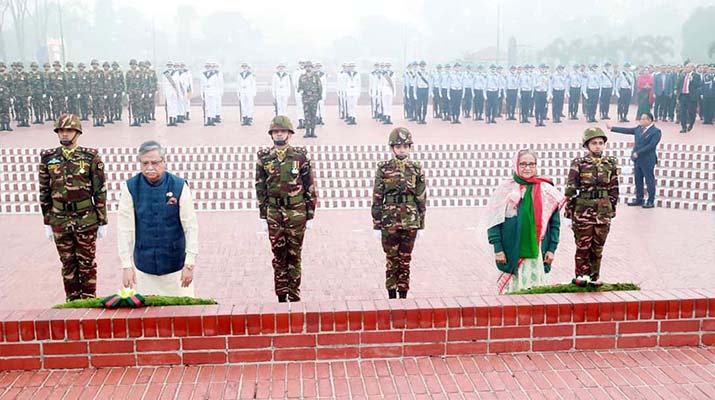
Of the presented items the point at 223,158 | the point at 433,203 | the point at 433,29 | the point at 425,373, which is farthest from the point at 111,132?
the point at 433,29

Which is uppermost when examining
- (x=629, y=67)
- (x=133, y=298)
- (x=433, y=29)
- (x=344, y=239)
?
(x=433, y=29)

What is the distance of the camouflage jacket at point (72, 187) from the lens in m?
5.33

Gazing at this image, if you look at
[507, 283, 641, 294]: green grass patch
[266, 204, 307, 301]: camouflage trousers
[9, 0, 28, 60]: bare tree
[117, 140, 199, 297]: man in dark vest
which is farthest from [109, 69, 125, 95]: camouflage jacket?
[9, 0, 28, 60]: bare tree

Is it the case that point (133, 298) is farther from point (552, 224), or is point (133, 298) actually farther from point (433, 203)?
point (433, 203)

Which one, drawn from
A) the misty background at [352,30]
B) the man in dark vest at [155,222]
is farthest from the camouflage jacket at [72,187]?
the misty background at [352,30]

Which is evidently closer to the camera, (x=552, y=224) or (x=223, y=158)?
(x=552, y=224)

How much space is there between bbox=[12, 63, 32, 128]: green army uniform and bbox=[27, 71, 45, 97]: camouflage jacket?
0.09m

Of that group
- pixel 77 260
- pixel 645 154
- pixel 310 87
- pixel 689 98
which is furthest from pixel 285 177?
pixel 689 98

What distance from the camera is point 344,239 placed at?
8758 millimetres

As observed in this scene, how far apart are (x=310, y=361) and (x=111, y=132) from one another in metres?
14.3

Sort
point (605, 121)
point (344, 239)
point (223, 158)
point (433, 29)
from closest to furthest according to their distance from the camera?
point (344, 239), point (223, 158), point (605, 121), point (433, 29)

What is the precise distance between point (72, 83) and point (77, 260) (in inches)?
556

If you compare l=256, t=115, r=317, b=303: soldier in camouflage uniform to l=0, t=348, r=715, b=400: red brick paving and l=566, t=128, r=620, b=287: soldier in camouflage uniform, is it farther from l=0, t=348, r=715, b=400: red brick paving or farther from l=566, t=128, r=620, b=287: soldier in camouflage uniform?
l=566, t=128, r=620, b=287: soldier in camouflage uniform

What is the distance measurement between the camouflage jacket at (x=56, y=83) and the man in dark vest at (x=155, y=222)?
14.7 meters
